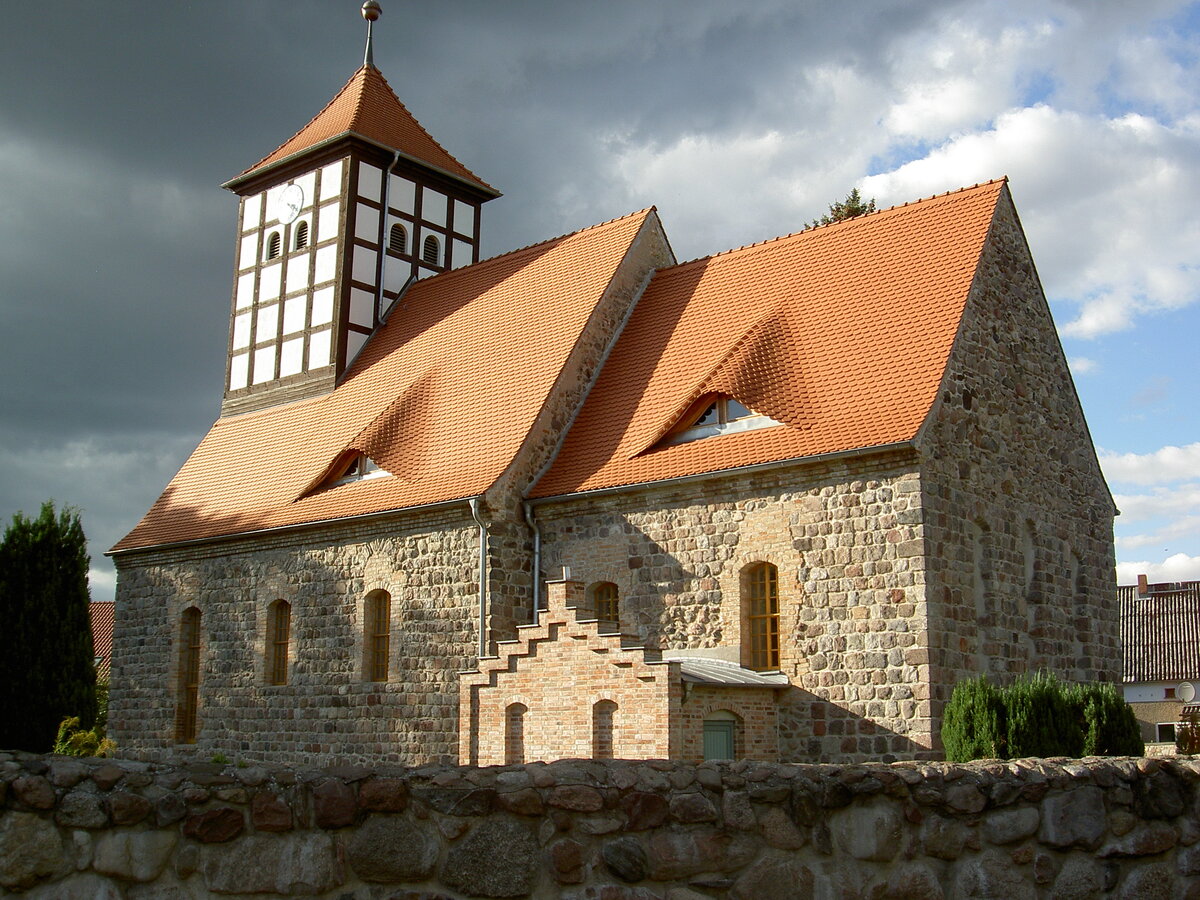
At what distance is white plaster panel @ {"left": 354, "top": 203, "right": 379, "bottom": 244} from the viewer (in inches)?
997

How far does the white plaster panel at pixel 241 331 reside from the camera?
26.5 metres

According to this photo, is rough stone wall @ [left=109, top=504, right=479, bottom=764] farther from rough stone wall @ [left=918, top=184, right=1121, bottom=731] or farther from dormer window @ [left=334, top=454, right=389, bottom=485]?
rough stone wall @ [left=918, top=184, right=1121, bottom=731]

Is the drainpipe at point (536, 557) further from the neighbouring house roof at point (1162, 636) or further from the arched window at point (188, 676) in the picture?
the neighbouring house roof at point (1162, 636)

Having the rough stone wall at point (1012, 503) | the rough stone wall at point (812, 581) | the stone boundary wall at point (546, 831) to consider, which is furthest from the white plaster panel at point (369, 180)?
the stone boundary wall at point (546, 831)

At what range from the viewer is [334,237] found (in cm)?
2514

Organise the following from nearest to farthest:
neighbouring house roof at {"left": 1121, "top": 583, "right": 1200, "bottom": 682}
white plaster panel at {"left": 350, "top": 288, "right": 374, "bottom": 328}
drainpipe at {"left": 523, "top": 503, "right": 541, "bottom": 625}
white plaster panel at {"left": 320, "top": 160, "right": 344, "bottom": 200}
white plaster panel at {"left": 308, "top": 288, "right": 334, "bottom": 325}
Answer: drainpipe at {"left": 523, "top": 503, "right": 541, "bottom": 625}, white plaster panel at {"left": 308, "top": 288, "right": 334, "bottom": 325}, white plaster panel at {"left": 350, "top": 288, "right": 374, "bottom": 328}, white plaster panel at {"left": 320, "top": 160, "right": 344, "bottom": 200}, neighbouring house roof at {"left": 1121, "top": 583, "right": 1200, "bottom": 682}

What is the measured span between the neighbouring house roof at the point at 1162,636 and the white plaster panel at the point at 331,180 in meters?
24.2

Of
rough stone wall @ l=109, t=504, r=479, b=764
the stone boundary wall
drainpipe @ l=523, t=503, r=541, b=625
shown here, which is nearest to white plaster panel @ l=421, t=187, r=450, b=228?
rough stone wall @ l=109, t=504, r=479, b=764

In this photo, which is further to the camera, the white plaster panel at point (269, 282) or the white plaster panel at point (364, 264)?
the white plaster panel at point (269, 282)

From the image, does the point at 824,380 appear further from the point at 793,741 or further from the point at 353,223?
the point at 353,223

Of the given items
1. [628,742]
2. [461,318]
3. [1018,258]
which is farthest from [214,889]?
[461,318]

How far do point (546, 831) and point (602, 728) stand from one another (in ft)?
32.2

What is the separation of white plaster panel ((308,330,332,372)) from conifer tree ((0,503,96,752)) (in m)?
5.59

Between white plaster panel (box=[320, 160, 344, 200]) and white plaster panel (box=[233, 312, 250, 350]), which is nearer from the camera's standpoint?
white plaster panel (box=[320, 160, 344, 200])
